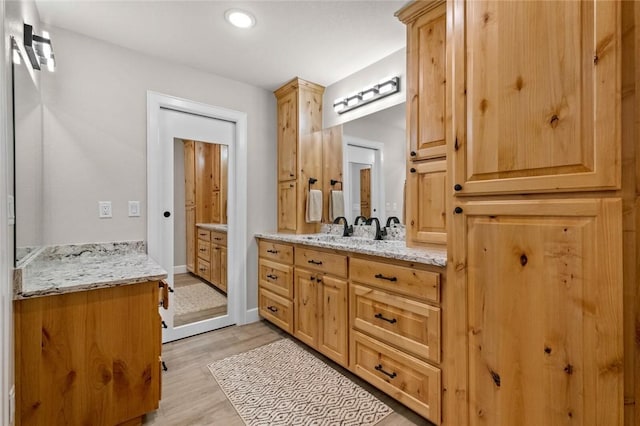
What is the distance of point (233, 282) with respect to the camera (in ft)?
9.73

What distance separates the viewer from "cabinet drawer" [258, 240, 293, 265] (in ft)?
8.54

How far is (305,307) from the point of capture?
2.41m

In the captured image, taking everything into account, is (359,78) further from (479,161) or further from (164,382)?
(164,382)

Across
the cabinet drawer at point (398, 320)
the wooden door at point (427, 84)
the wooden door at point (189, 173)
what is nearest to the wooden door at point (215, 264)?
the wooden door at point (189, 173)

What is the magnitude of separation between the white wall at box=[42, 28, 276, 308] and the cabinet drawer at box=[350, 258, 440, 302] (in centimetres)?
182

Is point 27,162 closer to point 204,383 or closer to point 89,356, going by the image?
point 89,356

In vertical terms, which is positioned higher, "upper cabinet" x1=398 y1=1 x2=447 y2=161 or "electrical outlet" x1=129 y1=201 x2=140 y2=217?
"upper cabinet" x1=398 y1=1 x2=447 y2=161

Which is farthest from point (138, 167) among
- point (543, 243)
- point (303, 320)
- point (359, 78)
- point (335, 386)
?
point (543, 243)

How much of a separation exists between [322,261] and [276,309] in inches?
35.2

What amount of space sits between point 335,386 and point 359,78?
2525 millimetres

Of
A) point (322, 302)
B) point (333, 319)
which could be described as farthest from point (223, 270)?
point (333, 319)

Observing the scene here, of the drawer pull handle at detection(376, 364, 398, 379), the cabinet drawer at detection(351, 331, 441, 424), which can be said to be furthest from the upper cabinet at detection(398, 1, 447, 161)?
the drawer pull handle at detection(376, 364, 398, 379)

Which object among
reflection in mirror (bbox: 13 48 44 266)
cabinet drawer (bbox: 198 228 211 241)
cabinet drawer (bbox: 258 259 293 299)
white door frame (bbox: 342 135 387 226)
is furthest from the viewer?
cabinet drawer (bbox: 198 228 211 241)

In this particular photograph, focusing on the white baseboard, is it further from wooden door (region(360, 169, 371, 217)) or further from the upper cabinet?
the upper cabinet
